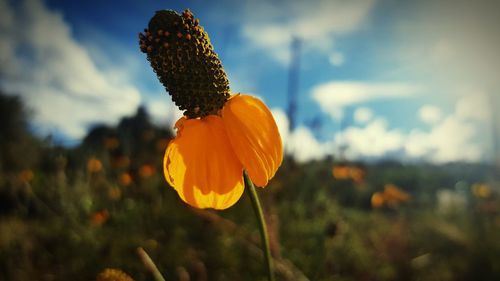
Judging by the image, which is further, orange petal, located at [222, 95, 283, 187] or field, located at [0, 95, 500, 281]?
field, located at [0, 95, 500, 281]

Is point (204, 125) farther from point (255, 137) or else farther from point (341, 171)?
point (341, 171)

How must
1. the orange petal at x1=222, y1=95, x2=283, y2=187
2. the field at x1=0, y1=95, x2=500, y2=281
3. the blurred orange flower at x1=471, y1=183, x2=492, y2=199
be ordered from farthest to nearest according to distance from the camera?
1. the blurred orange flower at x1=471, y1=183, x2=492, y2=199
2. the field at x1=0, y1=95, x2=500, y2=281
3. the orange petal at x1=222, y1=95, x2=283, y2=187

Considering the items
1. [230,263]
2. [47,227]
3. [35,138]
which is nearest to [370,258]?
[230,263]

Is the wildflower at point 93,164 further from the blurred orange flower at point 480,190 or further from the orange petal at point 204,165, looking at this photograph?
the blurred orange flower at point 480,190

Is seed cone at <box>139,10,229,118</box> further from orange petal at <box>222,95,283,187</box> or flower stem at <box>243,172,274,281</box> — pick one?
flower stem at <box>243,172,274,281</box>

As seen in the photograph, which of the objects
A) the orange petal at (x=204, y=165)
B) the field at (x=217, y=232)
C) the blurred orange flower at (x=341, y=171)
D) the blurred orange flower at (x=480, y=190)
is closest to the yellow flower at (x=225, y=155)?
the orange petal at (x=204, y=165)

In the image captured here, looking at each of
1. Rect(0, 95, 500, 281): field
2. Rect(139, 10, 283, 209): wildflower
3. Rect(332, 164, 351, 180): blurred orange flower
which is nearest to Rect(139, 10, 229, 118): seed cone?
Rect(139, 10, 283, 209): wildflower

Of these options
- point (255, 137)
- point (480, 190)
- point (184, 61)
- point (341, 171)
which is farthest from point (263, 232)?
point (480, 190)
